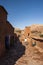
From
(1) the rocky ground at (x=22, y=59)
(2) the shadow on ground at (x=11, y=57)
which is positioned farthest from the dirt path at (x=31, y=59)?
(2) the shadow on ground at (x=11, y=57)

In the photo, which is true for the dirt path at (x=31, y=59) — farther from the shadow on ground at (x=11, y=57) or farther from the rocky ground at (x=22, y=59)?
the shadow on ground at (x=11, y=57)

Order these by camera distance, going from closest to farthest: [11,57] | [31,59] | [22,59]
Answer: [22,59] → [31,59] → [11,57]

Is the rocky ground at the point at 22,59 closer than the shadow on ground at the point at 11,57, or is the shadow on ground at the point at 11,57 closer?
the rocky ground at the point at 22,59

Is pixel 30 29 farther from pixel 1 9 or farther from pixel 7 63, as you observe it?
pixel 7 63

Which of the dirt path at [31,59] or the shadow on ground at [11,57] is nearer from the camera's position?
the dirt path at [31,59]

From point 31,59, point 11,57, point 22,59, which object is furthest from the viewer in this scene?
point 11,57

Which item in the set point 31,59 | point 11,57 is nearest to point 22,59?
point 31,59

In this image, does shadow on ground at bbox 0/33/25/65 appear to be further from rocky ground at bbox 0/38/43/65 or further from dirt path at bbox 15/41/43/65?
dirt path at bbox 15/41/43/65

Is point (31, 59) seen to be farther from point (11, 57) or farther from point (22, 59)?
point (11, 57)

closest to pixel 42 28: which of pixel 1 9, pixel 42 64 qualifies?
pixel 1 9

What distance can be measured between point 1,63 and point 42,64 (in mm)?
4267

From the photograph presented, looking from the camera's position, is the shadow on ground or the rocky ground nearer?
the rocky ground

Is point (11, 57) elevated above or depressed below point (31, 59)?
above

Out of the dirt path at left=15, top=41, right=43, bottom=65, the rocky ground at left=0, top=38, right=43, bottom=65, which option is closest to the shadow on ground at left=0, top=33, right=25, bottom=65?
the rocky ground at left=0, top=38, right=43, bottom=65
